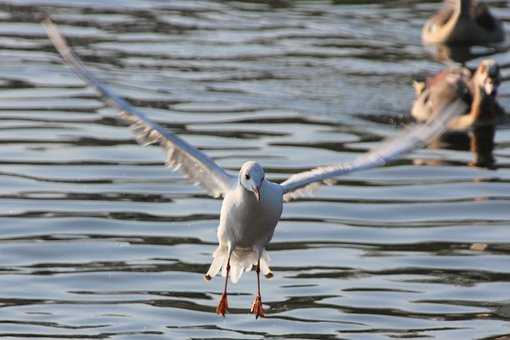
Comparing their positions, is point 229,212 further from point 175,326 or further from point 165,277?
point 165,277

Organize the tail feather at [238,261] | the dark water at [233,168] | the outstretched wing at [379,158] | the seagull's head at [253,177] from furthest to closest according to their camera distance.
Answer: the dark water at [233,168]
the tail feather at [238,261]
the outstretched wing at [379,158]
the seagull's head at [253,177]

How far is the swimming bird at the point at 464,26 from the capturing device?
2678 cm

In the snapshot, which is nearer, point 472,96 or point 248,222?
point 248,222

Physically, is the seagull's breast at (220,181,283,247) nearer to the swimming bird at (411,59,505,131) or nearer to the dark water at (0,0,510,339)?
the dark water at (0,0,510,339)

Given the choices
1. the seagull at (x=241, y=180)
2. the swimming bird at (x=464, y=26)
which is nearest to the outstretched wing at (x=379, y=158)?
the seagull at (x=241, y=180)

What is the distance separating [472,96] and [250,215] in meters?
10.0

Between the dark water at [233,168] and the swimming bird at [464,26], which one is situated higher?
the swimming bird at [464,26]

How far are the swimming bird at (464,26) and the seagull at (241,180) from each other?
13141 mm

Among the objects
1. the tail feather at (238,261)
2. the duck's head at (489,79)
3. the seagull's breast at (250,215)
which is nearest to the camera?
the seagull's breast at (250,215)

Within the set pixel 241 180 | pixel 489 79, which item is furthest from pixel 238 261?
pixel 489 79

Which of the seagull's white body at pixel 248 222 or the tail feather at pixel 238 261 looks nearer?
the seagull's white body at pixel 248 222

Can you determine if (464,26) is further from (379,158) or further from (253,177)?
(253,177)

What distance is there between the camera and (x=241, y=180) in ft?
40.1

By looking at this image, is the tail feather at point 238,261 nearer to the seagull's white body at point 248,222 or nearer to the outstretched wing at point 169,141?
the seagull's white body at point 248,222
